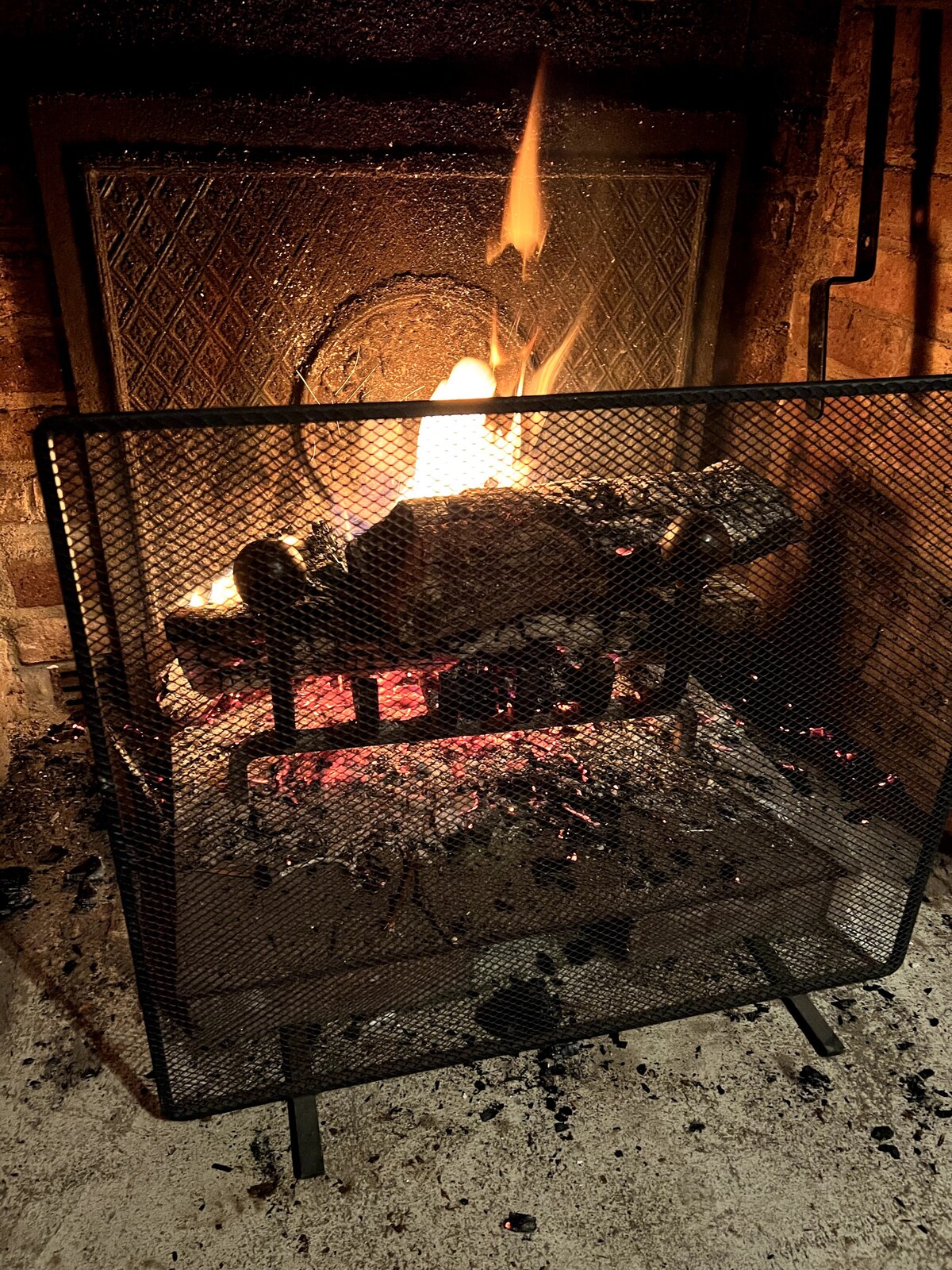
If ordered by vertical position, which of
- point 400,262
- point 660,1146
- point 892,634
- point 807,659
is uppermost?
point 400,262

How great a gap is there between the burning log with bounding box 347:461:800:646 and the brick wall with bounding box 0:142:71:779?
116 cm

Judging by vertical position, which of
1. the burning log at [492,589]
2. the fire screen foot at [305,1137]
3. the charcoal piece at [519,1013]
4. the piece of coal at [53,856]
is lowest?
the fire screen foot at [305,1137]

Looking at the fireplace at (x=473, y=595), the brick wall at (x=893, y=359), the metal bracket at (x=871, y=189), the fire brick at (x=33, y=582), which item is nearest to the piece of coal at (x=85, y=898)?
the fireplace at (x=473, y=595)

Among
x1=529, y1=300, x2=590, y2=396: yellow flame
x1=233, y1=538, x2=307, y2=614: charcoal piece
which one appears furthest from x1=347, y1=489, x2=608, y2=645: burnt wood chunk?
x1=529, y1=300, x2=590, y2=396: yellow flame

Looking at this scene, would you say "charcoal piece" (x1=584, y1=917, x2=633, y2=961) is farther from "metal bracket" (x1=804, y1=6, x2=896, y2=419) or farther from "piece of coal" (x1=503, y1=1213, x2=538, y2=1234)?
"metal bracket" (x1=804, y1=6, x2=896, y2=419)

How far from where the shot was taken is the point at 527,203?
229 cm

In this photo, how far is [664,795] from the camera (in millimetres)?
1912

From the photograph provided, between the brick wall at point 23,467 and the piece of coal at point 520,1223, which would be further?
the brick wall at point 23,467

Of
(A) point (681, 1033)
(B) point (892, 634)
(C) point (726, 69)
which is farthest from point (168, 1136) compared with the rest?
(C) point (726, 69)

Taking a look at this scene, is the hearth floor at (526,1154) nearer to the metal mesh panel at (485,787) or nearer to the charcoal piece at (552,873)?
the metal mesh panel at (485,787)

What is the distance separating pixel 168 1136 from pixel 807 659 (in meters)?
1.45

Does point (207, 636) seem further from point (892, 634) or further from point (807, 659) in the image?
point (892, 634)

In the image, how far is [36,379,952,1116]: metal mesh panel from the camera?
1.62m

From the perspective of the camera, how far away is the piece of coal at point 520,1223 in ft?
4.90
